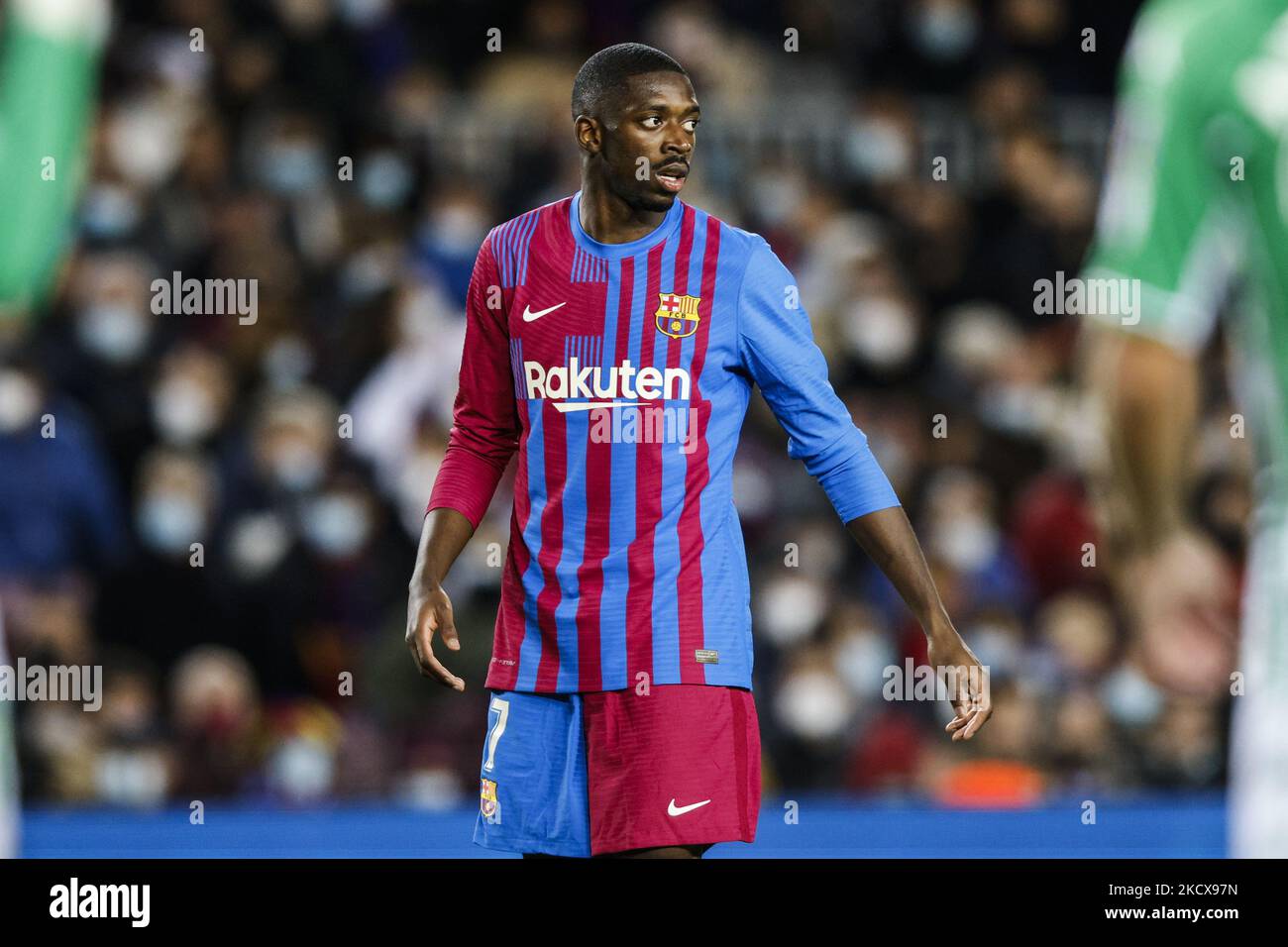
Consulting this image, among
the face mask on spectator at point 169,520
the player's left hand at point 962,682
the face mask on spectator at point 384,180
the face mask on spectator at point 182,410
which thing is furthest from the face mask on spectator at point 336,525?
the player's left hand at point 962,682

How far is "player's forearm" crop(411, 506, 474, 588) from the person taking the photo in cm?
363

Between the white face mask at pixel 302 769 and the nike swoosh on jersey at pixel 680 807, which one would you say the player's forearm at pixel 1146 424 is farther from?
the white face mask at pixel 302 769

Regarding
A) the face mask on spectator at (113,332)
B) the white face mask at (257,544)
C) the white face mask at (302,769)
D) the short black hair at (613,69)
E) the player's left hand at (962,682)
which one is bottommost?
the white face mask at (302,769)

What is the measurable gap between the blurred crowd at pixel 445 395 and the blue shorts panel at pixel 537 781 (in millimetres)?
3882

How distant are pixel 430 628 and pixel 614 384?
53 centimetres

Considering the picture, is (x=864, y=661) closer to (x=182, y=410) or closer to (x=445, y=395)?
(x=445, y=395)

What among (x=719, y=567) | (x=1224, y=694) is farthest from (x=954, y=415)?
(x=719, y=567)

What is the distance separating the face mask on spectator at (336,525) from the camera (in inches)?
317

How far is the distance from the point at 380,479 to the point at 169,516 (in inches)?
33.8

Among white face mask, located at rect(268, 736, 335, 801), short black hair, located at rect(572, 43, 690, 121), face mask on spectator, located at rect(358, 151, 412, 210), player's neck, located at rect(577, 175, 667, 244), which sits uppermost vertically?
face mask on spectator, located at rect(358, 151, 412, 210)

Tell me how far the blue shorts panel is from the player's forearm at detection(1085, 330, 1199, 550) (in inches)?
46.3

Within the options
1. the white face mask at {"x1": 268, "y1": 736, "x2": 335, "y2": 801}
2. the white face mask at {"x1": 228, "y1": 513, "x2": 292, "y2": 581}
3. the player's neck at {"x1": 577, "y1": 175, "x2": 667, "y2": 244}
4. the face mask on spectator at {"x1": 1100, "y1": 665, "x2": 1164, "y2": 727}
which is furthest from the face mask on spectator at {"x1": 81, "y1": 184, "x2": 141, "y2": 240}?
the player's neck at {"x1": 577, "y1": 175, "x2": 667, "y2": 244}

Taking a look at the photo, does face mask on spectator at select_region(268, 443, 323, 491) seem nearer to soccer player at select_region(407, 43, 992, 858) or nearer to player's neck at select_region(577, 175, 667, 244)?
soccer player at select_region(407, 43, 992, 858)
